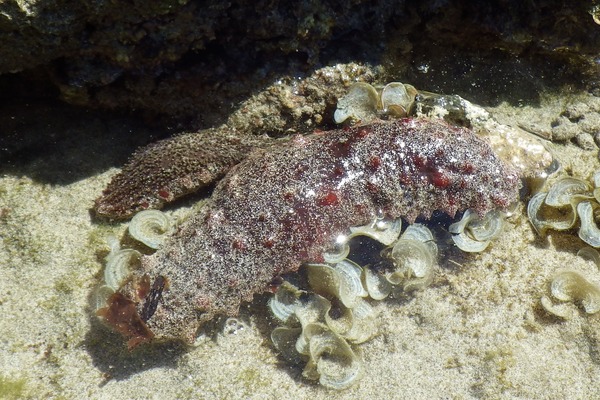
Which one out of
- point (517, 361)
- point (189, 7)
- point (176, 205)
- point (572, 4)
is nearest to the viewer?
point (189, 7)

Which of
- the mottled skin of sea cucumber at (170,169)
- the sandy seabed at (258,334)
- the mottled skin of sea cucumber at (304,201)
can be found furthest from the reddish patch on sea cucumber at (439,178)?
the mottled skin of sea cucumber at (170,169)

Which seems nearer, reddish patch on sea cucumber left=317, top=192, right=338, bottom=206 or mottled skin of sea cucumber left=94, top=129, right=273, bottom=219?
reddish patch on sea cucumber left=317, top=192, right=338, bottom=206

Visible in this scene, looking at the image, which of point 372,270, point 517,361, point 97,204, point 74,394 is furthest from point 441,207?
point 74,394

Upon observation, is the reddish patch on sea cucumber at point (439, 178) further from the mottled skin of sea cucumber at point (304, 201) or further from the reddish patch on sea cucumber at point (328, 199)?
the reddish patch on sea cucumber at point (328, 199)

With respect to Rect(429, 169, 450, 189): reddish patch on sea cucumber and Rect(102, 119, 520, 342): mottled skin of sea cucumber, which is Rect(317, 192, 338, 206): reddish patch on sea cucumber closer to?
Rect(102, 119, 520, 342): mottled skin of sea cucumber

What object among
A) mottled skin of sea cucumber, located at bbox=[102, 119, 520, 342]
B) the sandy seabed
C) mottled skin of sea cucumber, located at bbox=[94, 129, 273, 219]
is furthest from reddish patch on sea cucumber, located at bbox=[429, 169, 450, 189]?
mottled skin of sea cucumber, located at bbox=[94, 129, 273, 219]

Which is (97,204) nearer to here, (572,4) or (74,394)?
(74,394)
